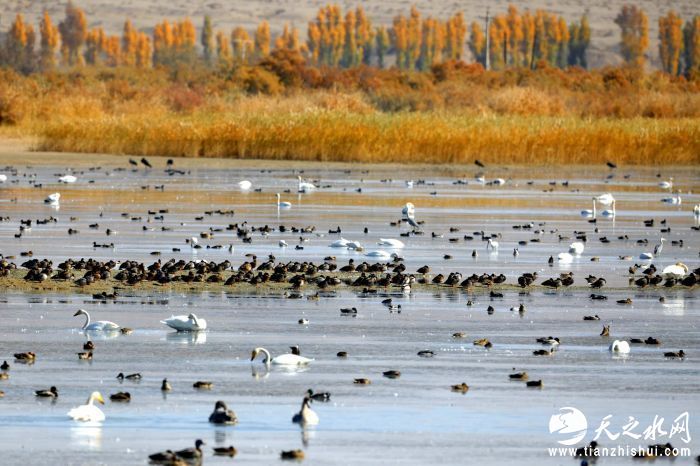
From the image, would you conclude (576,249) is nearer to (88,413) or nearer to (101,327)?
(101,327)

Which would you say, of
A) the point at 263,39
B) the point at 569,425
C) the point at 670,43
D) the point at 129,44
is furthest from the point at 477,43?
the point at 569,425

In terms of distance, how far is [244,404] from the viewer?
10.9m

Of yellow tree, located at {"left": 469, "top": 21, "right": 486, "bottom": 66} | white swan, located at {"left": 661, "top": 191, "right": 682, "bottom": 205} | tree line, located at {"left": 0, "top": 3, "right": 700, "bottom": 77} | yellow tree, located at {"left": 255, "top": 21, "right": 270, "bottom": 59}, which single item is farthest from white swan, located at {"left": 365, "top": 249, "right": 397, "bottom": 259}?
yellow tree, located at {"left": 469, "top": 21, "right": 486, "bottom": 66}

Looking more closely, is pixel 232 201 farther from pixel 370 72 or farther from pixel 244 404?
pixel 370 72

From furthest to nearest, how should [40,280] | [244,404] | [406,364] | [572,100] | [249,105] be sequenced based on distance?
1. [572,100]
2. [249,105]
3. [40,280]
4. [406,364]
5. [244,404]

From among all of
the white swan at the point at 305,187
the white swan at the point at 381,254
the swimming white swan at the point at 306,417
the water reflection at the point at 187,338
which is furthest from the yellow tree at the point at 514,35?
the swimming white swan at the point at 306,417

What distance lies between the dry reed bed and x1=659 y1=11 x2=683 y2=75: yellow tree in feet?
406

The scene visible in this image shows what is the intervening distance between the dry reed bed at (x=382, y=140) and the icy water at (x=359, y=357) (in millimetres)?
22549

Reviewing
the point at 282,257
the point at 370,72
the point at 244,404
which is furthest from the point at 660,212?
the point at 370,72

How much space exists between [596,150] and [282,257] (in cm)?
3146

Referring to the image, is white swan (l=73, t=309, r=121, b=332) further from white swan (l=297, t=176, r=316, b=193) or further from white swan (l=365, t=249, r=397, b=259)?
white swan (l=297, t=176, r=316, b=193)

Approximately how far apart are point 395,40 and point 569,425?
588ft

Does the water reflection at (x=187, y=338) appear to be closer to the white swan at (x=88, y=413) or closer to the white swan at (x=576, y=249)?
the white swan at (x=88, y=413)

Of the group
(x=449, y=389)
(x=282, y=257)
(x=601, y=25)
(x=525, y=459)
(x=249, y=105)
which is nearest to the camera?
(x=525, y=459)
